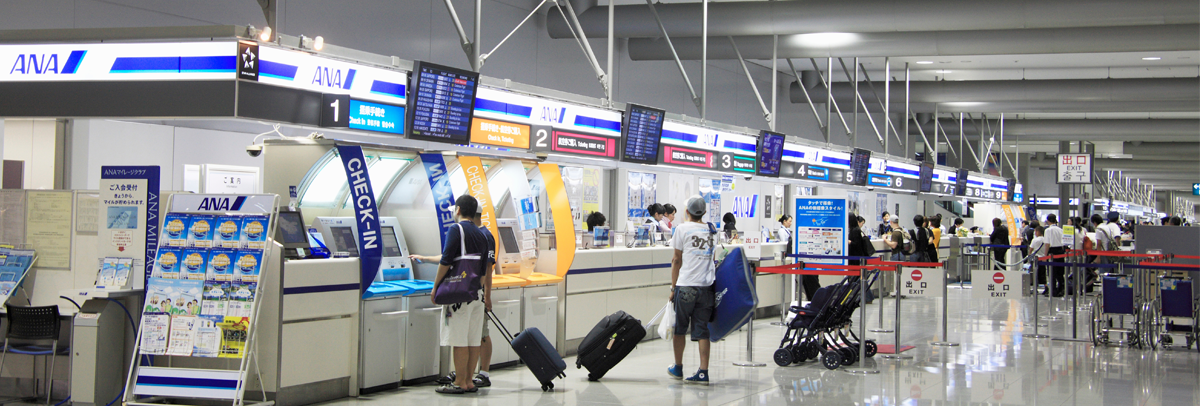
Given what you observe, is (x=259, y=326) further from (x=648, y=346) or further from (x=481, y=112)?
(x=648, y=346)

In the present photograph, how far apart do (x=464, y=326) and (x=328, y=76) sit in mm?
1757

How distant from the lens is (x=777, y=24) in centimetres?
1004

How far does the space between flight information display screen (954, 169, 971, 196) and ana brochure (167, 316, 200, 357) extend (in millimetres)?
14934

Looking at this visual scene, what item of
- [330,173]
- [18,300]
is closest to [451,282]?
[330,173]

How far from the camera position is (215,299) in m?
5.14

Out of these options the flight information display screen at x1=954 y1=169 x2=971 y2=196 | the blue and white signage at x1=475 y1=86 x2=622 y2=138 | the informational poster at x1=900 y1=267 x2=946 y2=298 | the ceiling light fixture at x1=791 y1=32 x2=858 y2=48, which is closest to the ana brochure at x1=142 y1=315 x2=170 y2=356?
the blue and white signage at x1=475 y1=86 x2=622 y2=138

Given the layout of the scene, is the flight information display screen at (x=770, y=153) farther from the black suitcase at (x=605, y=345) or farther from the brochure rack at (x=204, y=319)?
the brochure rack at (x=204, y=319)

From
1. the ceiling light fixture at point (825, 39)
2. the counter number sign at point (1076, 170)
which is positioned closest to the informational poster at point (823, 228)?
the ceiling light fixture at point (825, 39)

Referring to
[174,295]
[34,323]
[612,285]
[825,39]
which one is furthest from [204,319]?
[825,39]

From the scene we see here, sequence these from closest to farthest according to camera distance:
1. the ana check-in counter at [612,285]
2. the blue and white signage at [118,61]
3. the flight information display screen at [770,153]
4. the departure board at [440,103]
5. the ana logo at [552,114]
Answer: the blue and white signage at [118,61]
the departure board at [440,103]
the ana logo at [552,114]
the ana check-in counter at [612,285]
the flight information display screen at [770,153]

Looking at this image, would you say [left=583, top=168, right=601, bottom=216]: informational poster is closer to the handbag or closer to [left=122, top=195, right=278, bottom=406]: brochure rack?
the handbag

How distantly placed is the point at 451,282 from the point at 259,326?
1154 mm

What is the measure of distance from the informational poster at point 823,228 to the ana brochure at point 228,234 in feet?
16.7

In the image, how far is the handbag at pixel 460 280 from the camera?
5770 mm
